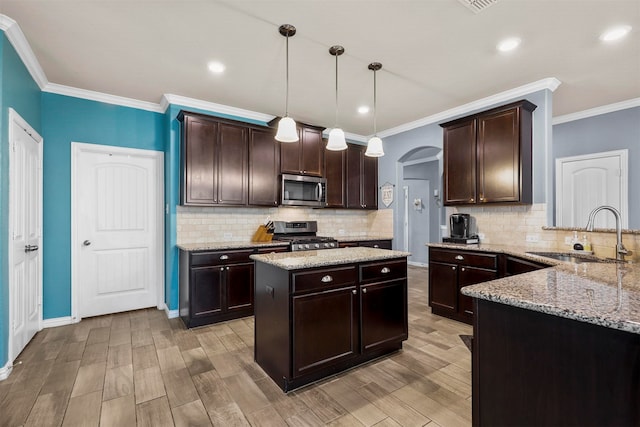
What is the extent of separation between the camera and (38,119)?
3283 millimetres

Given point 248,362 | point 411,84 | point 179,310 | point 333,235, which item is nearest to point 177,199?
point 179,310

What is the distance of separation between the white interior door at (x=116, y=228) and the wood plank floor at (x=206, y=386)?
2.35 ft

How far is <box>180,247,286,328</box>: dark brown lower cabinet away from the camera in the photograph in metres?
3.39

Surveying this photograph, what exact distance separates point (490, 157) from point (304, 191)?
98.8 inches

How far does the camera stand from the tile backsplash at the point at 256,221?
13.1 feet

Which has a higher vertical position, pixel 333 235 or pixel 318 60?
pixel 318 60

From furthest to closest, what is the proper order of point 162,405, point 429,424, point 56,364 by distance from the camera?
point 56,364, point 162,405, point 429,424

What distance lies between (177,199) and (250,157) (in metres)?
1.08

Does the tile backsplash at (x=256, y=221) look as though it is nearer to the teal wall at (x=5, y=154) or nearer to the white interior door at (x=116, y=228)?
the white interior door at (x=116, y=228)

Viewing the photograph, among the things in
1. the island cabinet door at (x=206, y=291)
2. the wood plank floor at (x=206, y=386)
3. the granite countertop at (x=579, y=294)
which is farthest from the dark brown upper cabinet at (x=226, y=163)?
the granite countertop at (x=579, y=294)

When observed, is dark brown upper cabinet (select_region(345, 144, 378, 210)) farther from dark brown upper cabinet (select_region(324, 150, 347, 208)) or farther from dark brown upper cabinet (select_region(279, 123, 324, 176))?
dark brown upper cabinet (select_region(279, 123, 324, 176))

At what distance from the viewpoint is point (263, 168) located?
425 centimetres

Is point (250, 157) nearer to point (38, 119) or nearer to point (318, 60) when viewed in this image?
point (318, 60)

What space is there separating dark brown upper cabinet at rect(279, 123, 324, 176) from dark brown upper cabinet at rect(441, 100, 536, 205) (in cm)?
184
